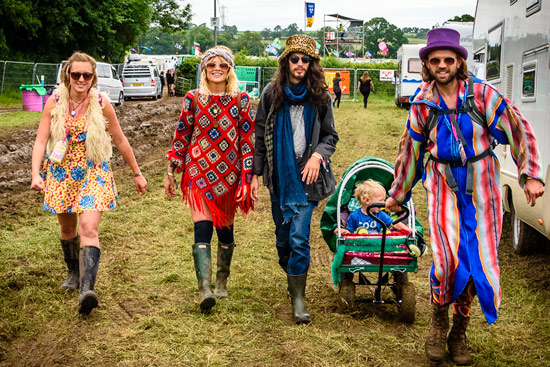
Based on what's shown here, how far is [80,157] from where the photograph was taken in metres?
5.23

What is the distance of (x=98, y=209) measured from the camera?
204 inches

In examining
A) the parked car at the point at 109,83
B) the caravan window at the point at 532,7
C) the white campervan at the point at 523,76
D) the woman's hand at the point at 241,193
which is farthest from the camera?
the parked car at the point at 109,83

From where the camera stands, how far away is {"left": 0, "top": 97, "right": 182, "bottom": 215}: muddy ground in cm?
1050

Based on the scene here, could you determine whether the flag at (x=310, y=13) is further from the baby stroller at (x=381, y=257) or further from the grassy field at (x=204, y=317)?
the baby stroller at (x=381, y=257)

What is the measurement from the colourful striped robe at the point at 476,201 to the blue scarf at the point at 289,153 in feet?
3.75

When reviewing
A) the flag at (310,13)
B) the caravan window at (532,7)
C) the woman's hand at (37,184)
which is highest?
the flag at (310,13)

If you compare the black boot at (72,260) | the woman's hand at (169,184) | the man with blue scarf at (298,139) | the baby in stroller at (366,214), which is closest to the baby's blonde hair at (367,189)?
the baby in stroller at (366,214)

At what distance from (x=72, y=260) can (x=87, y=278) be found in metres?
0.77

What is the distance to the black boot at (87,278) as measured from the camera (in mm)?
4922

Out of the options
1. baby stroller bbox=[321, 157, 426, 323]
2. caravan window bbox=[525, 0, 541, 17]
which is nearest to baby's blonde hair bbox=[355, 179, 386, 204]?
baby stroller bbox=[321, 157, 426, 323]

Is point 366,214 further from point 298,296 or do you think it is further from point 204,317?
point 204,317

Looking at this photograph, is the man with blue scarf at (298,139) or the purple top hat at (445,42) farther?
the man with blue scarf at (298,139)

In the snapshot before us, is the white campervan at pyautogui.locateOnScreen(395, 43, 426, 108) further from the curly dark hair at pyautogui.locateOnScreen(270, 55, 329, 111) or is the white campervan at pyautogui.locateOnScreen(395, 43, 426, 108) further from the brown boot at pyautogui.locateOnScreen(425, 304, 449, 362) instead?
the brown boot at pyautogui.locateOnScreen(425, 304, 449, 362)

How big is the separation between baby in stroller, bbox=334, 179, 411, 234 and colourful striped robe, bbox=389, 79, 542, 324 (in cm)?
122
